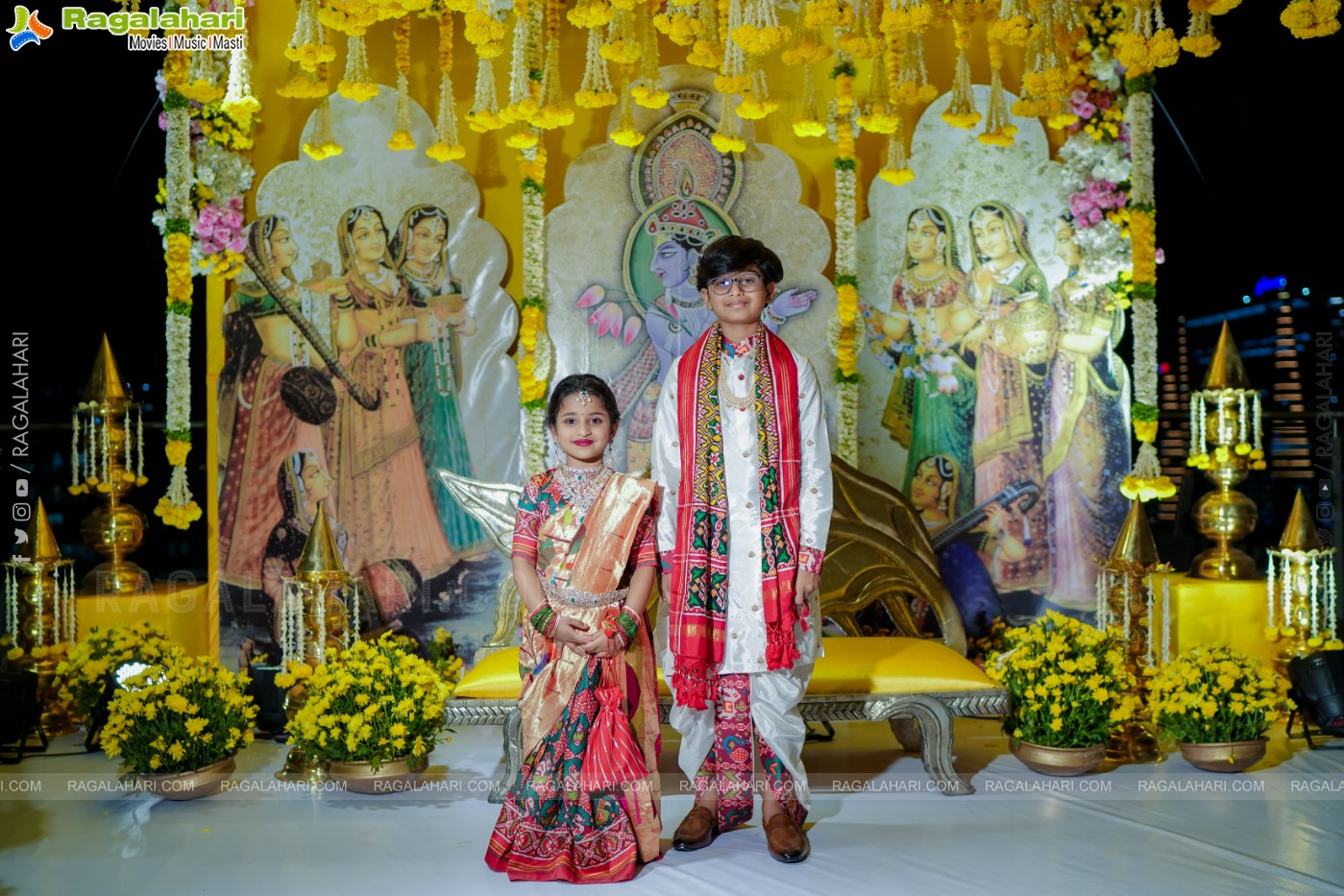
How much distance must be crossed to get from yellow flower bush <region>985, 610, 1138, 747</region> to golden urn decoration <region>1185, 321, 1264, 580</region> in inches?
59.3

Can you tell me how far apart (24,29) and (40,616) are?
2904 millimetres

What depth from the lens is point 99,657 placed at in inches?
220

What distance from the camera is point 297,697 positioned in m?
5.41

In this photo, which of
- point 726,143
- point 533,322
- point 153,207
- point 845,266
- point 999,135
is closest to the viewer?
point 999,135

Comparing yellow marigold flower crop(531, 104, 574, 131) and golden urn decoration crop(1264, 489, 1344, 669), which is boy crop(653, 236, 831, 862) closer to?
yellow marigold flower crop(531, 104, 574, 131)

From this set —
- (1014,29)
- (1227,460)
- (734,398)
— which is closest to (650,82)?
(1014,29)

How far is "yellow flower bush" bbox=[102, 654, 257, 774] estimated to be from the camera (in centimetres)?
455

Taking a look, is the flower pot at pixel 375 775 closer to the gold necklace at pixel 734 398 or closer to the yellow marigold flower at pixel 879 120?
the gold necklace at pixel 734 398

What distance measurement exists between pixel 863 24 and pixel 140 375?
4.59m

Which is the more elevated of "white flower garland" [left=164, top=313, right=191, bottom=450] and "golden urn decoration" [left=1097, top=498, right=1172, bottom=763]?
"white flower garland" [left=164, top=313, right=191, bottom=450]

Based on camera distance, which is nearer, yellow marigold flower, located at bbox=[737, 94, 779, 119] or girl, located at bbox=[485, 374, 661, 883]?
girl, located at bbox=[485, 374, 661, 883]

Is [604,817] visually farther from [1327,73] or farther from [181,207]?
[1327,73]

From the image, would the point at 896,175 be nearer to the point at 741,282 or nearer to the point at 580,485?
the point at 741,282

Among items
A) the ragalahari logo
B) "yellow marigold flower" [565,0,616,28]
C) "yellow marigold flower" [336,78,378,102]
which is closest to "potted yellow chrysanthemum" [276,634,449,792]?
"yellow marigold flower" [336,78,378,102]
